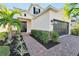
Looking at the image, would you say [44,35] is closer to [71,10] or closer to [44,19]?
[44,19]

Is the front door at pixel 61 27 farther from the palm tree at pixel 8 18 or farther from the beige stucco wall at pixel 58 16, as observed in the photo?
the palm tree at pixel 8 18

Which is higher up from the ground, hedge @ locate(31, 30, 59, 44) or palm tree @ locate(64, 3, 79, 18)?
palm tree @ locate(64, 3, 79, 18)

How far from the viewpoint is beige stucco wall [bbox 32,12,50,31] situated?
3.01 m

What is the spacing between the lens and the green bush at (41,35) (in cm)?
302

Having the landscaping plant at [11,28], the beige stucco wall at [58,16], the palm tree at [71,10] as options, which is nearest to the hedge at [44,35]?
the beige stucco wall at [58,16]

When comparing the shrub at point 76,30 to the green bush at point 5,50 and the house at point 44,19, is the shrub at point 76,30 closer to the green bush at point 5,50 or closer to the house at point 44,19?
the house at point 44,19

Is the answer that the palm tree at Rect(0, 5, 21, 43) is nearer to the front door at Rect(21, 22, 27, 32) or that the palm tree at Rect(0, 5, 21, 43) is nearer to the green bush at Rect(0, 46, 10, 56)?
the front door at Rect(21, 22, 27, 32)

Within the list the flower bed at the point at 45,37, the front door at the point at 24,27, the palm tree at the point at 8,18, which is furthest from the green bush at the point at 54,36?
the palm tree at the point at 8,18

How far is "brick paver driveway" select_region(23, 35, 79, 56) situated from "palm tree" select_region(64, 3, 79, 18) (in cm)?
36

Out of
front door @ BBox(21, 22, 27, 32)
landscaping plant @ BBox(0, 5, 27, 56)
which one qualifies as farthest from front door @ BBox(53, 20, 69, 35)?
landscaping plant @ BBox(0, 5, 27, 56)

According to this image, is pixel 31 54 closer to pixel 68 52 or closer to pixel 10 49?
pixel 10 49

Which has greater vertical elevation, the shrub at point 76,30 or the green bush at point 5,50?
the shrub at point 76,30

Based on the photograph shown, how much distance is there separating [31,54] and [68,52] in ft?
1.97

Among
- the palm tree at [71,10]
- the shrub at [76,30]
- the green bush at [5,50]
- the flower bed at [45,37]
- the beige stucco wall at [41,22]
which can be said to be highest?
the palm tree at [71,10]
